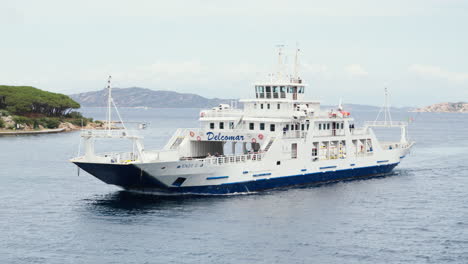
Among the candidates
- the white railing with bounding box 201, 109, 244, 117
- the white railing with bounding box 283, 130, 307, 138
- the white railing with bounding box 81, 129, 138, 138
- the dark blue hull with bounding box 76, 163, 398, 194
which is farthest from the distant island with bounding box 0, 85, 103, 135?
the white railing with bounding box 283, 130, 307, 138

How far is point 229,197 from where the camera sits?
40.5m

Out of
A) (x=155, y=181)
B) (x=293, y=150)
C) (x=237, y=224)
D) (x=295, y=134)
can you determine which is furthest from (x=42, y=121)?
(x=237, y=224)

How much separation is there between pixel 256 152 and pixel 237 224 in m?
12.3

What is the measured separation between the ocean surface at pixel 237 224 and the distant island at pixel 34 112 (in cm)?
6349

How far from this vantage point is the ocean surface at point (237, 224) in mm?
28531

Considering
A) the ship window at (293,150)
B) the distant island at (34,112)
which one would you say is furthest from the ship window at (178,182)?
the distant island at (34,112)

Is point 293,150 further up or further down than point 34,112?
further down

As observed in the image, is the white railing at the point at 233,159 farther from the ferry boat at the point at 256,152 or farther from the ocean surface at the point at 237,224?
the ocean surface at the point at 237,224

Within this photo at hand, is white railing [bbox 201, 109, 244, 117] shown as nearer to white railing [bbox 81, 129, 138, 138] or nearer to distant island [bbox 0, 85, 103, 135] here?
white railing [bbox 81, 129, 138, 138]

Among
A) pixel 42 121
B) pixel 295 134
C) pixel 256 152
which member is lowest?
pixel 256 152

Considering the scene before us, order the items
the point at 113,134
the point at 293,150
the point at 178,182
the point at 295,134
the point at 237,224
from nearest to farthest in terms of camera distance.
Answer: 1. the point at 237,224
2. the point at 113,134
3. the point at 178,182
4. the point at 293,150
5. the point at 295,134

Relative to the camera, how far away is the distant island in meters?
110

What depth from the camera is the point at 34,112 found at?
124125 mm

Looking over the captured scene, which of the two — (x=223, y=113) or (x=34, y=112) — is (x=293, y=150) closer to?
A: (x=223, y=113)
